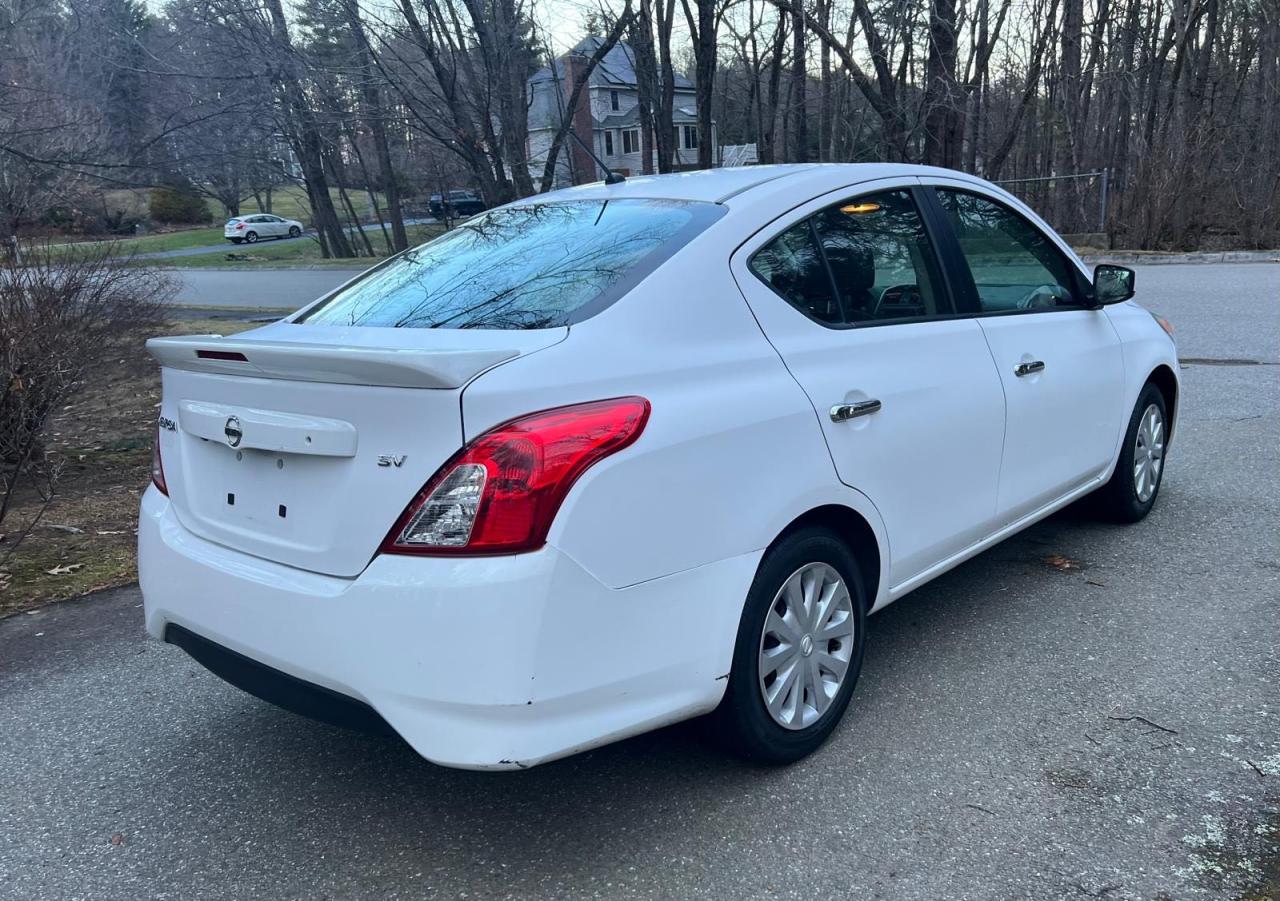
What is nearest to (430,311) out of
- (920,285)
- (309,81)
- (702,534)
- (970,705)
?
(702,534)

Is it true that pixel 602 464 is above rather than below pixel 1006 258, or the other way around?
below

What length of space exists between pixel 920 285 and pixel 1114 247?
1939 cm

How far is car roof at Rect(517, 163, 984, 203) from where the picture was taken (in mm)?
3371

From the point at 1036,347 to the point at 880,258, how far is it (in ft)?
3.07

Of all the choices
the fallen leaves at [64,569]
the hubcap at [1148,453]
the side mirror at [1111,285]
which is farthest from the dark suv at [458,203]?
the side mirror at [1111,285]

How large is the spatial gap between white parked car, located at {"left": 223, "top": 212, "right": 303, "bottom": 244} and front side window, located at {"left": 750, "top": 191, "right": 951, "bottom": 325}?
50300 millimetres

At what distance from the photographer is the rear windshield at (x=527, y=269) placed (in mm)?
2906

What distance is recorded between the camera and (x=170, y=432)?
3096 mm

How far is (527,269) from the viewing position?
10.5 ft

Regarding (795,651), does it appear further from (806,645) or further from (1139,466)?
(1139,466)

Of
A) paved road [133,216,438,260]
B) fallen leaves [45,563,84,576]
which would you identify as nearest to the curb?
fallen leaves [45,563,84,576]

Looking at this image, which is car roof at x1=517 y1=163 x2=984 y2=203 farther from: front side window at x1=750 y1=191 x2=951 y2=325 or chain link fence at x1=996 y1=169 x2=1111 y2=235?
chain link fence at x1=996 y1=169 x2=1111 y2=235

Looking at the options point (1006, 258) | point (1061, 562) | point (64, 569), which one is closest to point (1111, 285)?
point (1006, 258)

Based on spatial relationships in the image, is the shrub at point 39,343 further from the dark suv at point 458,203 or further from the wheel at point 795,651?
the dark suv at point 458,203
